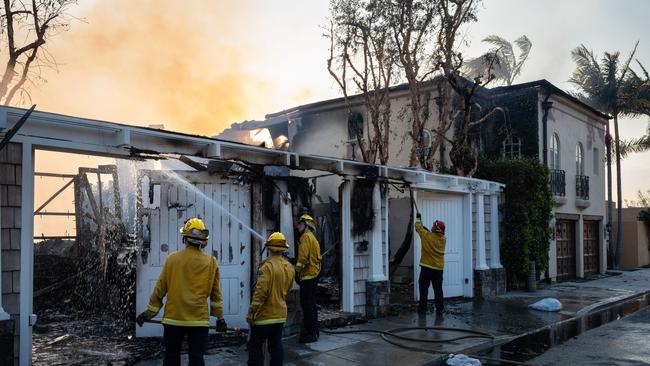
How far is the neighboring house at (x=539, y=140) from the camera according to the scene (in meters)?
18.2

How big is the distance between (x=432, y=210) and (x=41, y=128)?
8.48 metres

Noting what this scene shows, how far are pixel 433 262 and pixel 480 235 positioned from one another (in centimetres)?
334

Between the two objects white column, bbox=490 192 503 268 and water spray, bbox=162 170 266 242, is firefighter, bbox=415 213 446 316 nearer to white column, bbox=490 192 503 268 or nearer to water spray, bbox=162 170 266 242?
water spray, bbox=162 170 266 242

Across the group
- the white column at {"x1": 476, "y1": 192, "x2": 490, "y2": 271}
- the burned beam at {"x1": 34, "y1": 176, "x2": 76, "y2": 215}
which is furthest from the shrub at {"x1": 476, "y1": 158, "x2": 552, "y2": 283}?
the burned beam at {"x1": 34, "y1": 176, "x2": 76, "y2": 215}

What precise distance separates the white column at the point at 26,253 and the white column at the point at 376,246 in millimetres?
5905

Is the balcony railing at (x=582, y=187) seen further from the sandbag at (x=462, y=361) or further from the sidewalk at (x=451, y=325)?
the sandbag at (x=462, y=361)

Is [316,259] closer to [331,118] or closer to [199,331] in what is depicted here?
[199,331]

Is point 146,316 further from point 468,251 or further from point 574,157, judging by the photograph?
point 574,157

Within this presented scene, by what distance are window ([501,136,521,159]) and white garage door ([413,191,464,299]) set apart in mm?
6059

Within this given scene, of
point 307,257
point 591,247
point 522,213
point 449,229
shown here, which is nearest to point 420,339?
point 307,257

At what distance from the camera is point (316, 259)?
26.7 ft

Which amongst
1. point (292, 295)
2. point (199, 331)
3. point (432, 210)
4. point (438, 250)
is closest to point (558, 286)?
point (432, 210)

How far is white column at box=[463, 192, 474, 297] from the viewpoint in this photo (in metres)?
13.2

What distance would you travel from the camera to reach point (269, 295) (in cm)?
575
